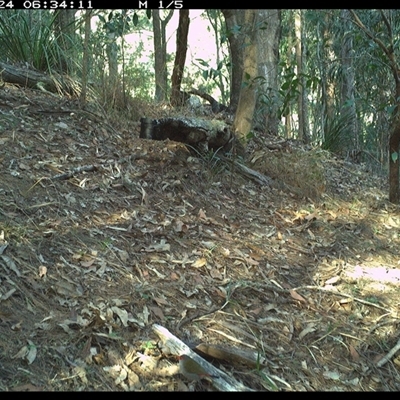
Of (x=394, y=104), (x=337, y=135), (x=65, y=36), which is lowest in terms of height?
(x=337, y=135)

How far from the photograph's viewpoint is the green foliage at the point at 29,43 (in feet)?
18.6

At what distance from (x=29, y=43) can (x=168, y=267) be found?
3.88 meters

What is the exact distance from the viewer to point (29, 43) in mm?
5734

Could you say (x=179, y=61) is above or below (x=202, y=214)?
above

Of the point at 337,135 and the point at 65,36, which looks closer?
Result: the point at 65,36

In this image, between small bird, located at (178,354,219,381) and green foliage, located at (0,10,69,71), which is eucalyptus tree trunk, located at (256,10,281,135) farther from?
small bird, located at (178,354,219,381)

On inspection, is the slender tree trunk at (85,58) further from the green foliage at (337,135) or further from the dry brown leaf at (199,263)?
the green foliage at (337,135)

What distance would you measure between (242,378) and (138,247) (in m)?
1.31

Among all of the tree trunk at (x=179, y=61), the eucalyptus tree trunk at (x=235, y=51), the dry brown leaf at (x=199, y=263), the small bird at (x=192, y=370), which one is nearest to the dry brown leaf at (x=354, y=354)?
the small bird at (x=192, y=370)

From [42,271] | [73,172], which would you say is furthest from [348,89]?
[42,271]

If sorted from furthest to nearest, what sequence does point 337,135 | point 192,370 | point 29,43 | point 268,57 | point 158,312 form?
point 337,135 < point 268,57 < point 29,43 < point 158,312 < point 192,370

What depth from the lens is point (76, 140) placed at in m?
4.57

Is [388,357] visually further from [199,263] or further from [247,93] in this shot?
[247,93]

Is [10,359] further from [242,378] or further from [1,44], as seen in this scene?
[1,44]
